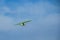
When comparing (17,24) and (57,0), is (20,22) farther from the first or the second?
(57,0)

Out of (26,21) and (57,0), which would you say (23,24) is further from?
(57,0)

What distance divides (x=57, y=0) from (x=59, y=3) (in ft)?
0.10

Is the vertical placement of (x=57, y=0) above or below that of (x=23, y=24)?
above

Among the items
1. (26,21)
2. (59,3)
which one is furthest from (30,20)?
(59,3)

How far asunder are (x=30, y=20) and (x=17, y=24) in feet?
0.37

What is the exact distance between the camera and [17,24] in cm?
195

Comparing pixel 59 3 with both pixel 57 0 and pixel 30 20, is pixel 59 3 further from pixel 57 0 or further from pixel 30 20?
pixel 30 20

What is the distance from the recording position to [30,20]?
1.96 m

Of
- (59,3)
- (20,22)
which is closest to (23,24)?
(20,22)

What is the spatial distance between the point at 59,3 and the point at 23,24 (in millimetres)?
346

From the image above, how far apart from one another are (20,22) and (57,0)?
0.36 m

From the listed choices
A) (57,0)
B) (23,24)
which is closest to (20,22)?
(23,24)

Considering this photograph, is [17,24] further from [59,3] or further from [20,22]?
[59,3]

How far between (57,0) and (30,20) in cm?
28
